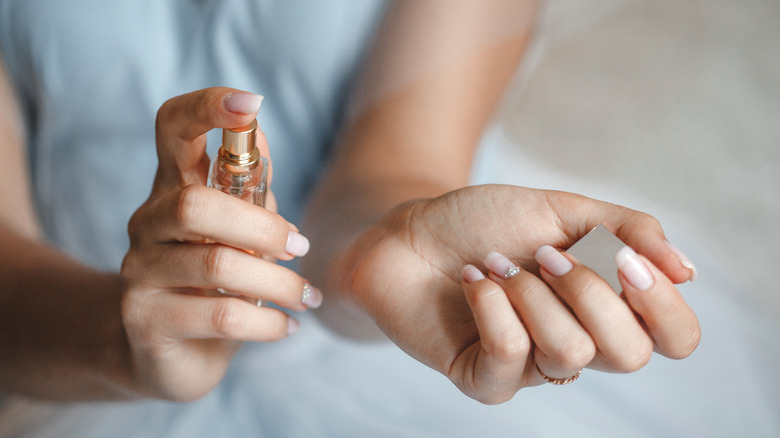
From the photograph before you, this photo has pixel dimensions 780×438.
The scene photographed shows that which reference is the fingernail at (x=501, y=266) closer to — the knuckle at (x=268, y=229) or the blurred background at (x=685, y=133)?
the knuckle at (x=268, y=229)

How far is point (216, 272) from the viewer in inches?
13.8

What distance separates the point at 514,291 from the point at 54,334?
0.42m

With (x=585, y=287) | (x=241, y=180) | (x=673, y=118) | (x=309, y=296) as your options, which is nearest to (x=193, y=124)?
(x=241, y=180)

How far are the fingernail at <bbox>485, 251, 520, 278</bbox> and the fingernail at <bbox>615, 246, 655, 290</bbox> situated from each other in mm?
68

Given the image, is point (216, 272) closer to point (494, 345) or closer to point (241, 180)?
point (241, 180)

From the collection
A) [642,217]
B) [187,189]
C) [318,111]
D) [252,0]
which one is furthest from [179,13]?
[642,217]

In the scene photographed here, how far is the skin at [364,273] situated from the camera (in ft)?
1.08

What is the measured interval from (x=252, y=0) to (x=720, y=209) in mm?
581

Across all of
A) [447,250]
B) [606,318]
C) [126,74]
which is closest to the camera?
[606,318]

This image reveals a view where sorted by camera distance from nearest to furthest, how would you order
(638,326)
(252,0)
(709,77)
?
(638,326)
(252,0)
(709,77)

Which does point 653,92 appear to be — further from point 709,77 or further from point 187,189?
point 187,189

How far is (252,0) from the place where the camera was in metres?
0.62

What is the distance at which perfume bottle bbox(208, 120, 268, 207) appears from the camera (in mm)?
333

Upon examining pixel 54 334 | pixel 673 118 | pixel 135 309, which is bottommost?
pixel 54 334
